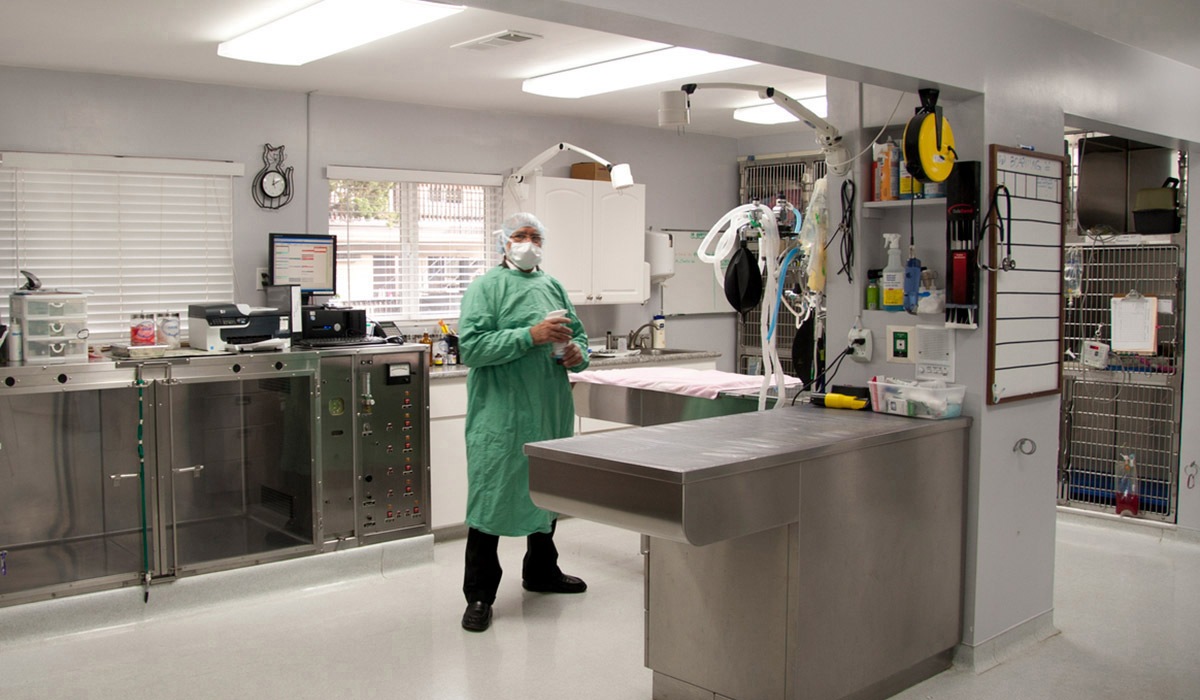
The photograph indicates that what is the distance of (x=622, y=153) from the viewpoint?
6715 mm

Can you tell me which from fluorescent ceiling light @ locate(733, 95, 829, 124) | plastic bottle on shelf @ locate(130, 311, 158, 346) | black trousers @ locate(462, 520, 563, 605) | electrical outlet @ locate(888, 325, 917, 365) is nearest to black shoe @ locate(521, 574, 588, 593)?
black trousers @ locate(462, 520, 563, 605)

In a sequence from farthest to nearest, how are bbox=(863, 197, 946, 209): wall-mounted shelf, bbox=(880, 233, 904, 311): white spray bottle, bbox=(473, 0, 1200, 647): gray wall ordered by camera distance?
bbox=(880, 233, 904, 311): white spray bottle, bbox=(863, 197, 946, 209): wall-mounted shelf, bbox=(473, 0, 1200, 647): gray wall

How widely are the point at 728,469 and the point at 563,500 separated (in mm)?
491

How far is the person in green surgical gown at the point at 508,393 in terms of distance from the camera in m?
3.93

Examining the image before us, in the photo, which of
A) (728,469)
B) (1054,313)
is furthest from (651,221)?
(728,469)

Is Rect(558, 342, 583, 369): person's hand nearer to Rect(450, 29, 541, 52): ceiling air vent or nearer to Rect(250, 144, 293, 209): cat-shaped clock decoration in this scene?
Rect(450, 29, 541, 52): ceiling air vent

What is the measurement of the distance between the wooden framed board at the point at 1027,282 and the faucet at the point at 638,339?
3.33 metres

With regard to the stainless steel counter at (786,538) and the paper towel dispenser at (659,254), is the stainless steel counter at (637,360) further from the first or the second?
the stainless steel counter at (786,538)

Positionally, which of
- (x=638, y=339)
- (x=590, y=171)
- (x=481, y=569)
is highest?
(x=590, y=171)

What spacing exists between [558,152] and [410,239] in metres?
1.05

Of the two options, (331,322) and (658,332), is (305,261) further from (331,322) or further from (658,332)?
(658,332)

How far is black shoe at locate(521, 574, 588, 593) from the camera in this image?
443 centimetres

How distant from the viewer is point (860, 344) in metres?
3.69

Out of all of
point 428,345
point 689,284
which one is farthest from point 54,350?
point 689,284
